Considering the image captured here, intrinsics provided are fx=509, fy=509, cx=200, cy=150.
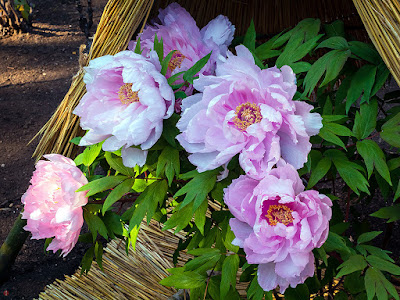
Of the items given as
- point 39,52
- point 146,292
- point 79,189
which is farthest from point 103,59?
point 39,52

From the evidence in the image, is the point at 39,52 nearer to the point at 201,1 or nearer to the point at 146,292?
the point at 146,292

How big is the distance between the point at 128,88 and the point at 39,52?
2.44 metres

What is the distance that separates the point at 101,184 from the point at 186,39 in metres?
0.25

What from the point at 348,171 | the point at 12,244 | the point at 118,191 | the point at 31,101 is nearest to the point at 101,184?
the point at 118,191

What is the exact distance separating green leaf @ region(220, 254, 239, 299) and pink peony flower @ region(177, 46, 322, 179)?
0.16 metres

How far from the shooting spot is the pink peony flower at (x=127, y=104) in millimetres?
632

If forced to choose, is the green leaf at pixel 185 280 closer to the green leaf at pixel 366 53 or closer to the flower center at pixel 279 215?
the flower center at pixel 279 215

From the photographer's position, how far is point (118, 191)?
0.72 meters

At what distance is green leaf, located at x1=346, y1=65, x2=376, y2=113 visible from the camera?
708 millimetres

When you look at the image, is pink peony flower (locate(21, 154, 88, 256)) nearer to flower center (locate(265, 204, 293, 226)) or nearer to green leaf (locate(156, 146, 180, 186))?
green leaf (locate(156, 146, 180, 186))

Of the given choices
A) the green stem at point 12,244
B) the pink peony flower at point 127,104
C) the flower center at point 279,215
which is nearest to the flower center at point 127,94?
the pink peony flower at point 127,104

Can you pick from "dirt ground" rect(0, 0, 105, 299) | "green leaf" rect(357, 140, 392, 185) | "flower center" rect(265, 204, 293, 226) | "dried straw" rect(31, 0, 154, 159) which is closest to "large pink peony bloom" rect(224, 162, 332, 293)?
"flower center" rect(265, 204, 293, 226)

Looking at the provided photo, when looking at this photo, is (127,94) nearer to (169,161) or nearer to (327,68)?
(169,161)

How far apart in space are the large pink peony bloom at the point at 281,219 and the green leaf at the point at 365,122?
0.15 metres
